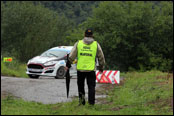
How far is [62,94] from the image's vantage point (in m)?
13.0

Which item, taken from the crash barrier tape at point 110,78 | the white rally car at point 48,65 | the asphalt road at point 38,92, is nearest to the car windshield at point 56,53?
the white rally car at point 48,65

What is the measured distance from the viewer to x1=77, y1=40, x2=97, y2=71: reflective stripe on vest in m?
8.58

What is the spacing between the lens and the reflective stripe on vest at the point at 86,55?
858 cm

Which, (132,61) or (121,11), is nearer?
(132,61)

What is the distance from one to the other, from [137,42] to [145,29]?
2.05 m

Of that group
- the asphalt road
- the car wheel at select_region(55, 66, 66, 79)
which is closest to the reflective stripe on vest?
the asphalt road

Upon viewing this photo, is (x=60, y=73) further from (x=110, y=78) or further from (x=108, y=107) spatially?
(x=108, y=107)

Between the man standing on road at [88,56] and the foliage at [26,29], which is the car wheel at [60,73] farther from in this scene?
the foliage at [26,29]

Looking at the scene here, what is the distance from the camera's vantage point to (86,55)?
339 inches

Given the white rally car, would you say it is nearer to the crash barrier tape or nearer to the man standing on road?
the crash barrier tape

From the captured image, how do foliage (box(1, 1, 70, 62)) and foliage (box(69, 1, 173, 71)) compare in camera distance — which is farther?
foliage (box(1, 1, 70, 62))

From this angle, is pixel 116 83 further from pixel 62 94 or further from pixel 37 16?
pixel 37 16

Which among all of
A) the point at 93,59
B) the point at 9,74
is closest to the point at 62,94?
the point at 93,59

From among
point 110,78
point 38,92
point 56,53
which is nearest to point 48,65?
point 56,53
